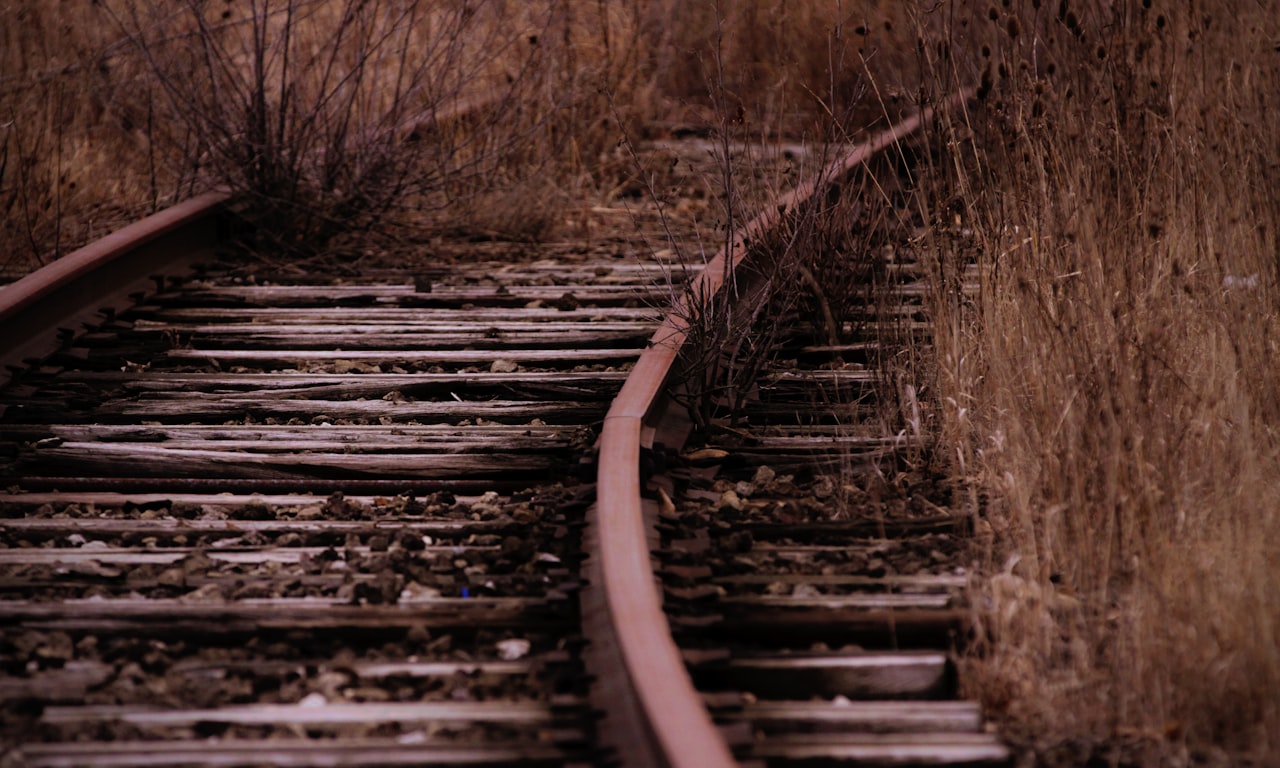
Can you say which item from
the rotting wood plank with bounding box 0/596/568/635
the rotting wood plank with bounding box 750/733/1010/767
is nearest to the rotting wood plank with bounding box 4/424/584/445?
the rotting wood plank with bounding box 0/596/568/635

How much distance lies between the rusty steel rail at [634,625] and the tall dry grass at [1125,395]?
0.67 meters

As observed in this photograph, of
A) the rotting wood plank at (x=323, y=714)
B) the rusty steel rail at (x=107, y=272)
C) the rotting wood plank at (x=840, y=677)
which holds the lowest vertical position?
the rotting wood plank at (x=840, y=677)

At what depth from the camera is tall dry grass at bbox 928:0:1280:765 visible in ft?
8.93

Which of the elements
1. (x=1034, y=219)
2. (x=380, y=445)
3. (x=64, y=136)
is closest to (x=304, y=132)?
(x=64, y=136)

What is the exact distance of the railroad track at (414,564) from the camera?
2.67 meters

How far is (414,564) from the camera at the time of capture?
136 inches

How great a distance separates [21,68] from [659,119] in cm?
439

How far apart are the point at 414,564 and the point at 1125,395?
182 cm

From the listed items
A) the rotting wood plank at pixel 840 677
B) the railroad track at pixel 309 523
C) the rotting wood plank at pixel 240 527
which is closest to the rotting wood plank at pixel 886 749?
the rotting wood plank at pixel 840 677

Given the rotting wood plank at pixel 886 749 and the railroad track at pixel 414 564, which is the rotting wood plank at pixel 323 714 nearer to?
the railroad track at pixel 414 564

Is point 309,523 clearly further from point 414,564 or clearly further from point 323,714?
point 323,714

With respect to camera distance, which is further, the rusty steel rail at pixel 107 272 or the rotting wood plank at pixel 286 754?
the rusty steel rail at pixel 107 272

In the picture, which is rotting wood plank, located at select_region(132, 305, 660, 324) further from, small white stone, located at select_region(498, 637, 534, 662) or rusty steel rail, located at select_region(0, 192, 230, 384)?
small white stone, located at select_region(498, 637, 534, 662)

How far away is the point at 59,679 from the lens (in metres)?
2.88
